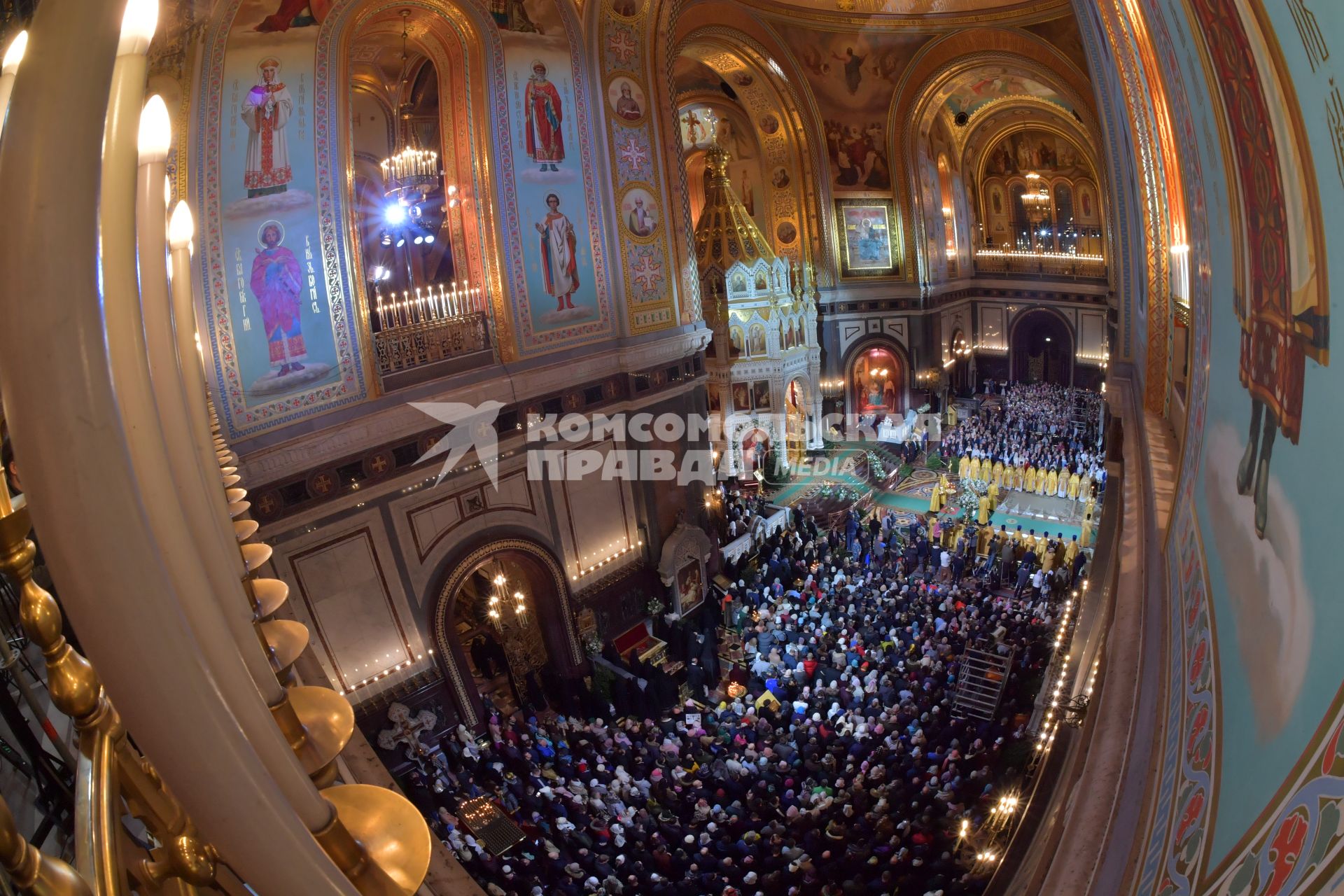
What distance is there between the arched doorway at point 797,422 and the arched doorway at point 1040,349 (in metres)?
10.9

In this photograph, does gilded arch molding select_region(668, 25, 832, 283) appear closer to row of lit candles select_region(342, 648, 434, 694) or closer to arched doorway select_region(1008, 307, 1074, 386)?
arched doorway select_region(1008, 307, 1074, 386)

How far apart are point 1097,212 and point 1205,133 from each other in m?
32.9

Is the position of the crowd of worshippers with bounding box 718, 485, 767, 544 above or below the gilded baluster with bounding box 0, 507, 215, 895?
below

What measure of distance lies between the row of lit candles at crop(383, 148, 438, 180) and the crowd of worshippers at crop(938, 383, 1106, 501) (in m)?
13.6

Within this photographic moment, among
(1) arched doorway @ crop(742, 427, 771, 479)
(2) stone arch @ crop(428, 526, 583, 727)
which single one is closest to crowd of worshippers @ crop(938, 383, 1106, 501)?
(1) arched doorway @ crop(742, 427, 771, 479)

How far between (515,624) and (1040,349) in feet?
81.0

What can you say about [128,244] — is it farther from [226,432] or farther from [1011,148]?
[1011,148]

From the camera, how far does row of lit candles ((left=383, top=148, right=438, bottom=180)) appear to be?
12930mm

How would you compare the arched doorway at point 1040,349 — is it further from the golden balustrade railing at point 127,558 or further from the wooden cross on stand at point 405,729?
the golden balustrade railing at point 127,558

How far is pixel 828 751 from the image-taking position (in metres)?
10.7

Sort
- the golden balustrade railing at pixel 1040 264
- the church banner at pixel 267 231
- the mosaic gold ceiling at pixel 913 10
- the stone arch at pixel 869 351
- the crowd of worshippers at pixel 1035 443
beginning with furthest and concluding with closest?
the golden balustrade railing at pixel 1040 264 < the stone arch at pixel 869 351 < the mosaic gold ceiling at pixel 913 10 < the crowd of worshippers at pixel 1035 443 < the church banner at pixel 267 231

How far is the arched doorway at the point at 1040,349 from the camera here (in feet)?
99.0

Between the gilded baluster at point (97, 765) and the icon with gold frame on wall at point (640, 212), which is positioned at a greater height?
the icon with gold frame on wall at point (640, 212)

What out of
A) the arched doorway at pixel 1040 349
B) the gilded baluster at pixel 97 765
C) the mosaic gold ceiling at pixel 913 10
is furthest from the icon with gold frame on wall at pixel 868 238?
the gilded baluster at pixel 97 765
